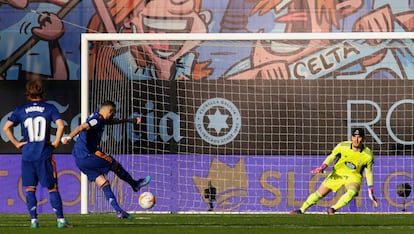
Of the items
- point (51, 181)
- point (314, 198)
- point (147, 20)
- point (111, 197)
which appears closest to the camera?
point (51, 181)

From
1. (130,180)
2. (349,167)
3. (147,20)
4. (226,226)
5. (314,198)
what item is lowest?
(226,226)

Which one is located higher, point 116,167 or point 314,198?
point 116,167

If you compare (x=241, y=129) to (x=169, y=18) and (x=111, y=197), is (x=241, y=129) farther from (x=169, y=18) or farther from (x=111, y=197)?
(x=111, y=197)

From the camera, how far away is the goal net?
839 inches

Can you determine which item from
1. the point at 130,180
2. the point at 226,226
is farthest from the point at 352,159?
the point at 226,226

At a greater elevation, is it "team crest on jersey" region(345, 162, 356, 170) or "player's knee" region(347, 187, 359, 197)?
"team crest on jersey" region(345, 162, 356, 170)

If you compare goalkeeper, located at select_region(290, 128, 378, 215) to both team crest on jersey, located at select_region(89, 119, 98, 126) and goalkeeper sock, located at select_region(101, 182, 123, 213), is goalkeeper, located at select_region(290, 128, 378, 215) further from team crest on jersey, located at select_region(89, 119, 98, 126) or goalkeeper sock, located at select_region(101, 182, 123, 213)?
team crest on jersey, located at select_region(89, 119, 98, 126)

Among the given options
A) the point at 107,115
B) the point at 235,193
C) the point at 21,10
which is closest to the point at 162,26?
the point at 21,10

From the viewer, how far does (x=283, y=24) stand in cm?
2375

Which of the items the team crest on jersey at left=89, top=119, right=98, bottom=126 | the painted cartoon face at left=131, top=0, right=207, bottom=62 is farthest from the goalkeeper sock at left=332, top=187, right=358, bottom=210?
the painted cartoon face at left=131, top=0, right=207, bottom=62

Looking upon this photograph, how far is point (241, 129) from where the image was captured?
22.0m

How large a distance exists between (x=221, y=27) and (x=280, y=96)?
241cm

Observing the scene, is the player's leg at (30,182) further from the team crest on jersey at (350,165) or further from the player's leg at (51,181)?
the team crest on jersey at (350,165)

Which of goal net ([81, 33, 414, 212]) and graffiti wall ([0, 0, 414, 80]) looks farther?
graffiti wall ([0, 0, 414, 80])
